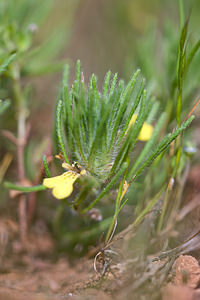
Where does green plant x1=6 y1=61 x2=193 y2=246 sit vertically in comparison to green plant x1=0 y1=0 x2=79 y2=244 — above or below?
below

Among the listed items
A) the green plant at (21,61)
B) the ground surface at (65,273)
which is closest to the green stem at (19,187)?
the ground surface at (65,273)

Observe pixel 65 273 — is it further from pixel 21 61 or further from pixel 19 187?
pixel 21 61

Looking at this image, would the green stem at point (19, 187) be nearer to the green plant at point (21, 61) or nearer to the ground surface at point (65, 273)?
the ground surface at point (65, 273)

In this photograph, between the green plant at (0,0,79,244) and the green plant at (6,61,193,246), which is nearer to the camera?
the green plant at (6,61,193,246)

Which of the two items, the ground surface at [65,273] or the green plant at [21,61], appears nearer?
the ground surface at [65,273]

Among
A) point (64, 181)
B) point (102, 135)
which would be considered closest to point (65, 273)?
point (64, 181)

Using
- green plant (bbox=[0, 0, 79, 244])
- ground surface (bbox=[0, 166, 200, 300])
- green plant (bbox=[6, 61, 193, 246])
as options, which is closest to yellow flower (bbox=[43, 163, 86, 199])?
green plant (bbox=[6, 61, 193, 246])

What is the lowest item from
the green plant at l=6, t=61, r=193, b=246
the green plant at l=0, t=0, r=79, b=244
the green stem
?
the green stem

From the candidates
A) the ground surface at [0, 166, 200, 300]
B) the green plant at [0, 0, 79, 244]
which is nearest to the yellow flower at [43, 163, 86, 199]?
the ground surface at [0, 166, 200, 300]

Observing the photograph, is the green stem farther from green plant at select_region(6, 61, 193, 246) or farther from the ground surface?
the ground surface
